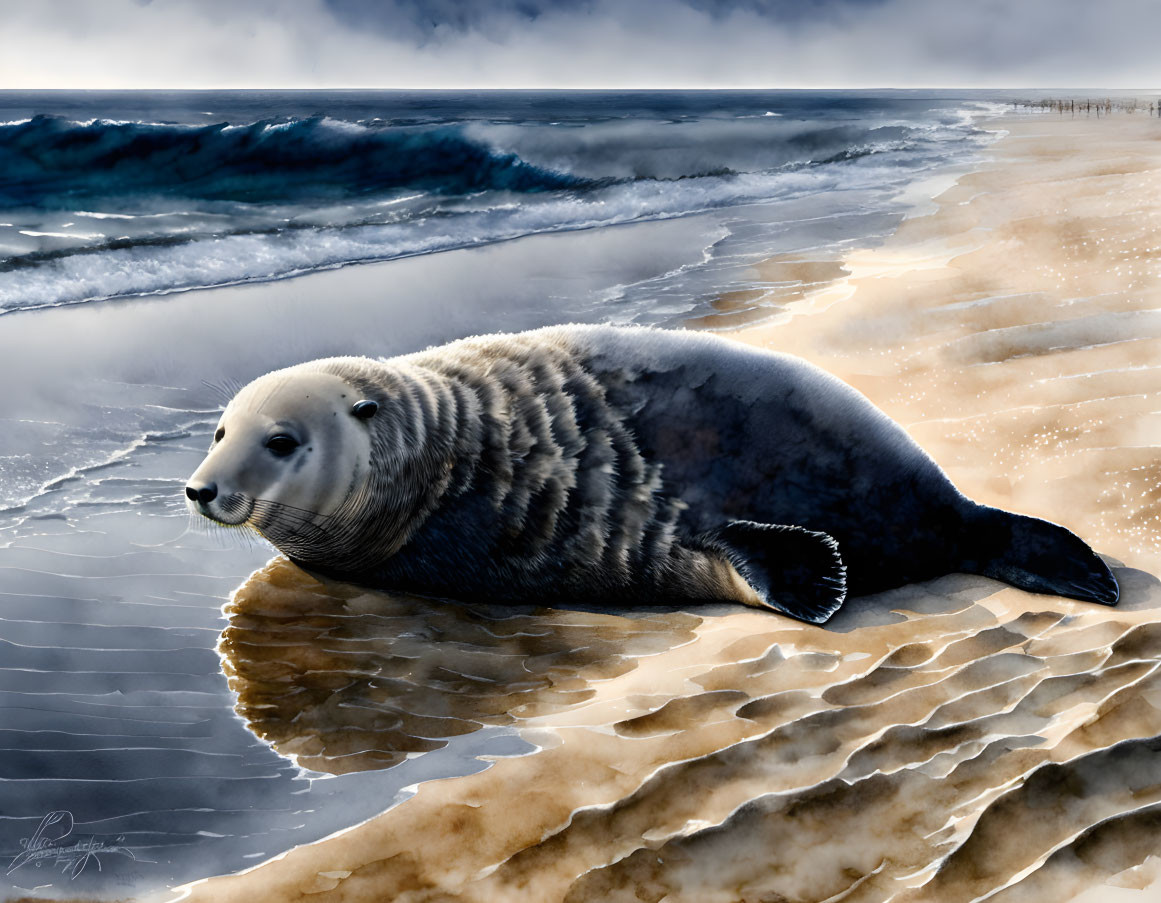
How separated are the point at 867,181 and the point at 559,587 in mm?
13314

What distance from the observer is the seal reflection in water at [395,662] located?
9.18 feet

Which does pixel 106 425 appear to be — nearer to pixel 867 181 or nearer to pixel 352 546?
pixel 352 546

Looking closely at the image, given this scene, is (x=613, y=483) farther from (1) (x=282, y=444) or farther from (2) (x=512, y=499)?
(1) (x=282, y=444)

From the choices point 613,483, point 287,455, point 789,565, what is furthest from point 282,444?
point 789,565

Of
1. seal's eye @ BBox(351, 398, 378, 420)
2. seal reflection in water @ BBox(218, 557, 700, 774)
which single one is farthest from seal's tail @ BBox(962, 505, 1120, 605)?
seal's eye @ BBox(351, 398, 378, 420)

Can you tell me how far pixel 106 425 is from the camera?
16.9 ft

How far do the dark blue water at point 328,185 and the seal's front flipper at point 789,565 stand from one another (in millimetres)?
7174

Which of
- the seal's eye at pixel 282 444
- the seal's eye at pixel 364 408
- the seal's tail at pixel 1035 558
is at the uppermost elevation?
the seal's eye at pixel 364 408

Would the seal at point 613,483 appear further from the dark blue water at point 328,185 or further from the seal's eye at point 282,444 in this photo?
the dark blue water at point 328,185

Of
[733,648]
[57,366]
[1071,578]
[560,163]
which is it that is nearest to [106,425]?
[57,366]
